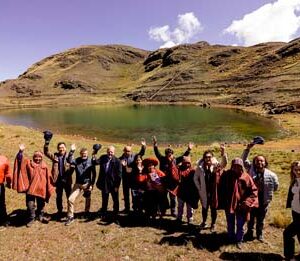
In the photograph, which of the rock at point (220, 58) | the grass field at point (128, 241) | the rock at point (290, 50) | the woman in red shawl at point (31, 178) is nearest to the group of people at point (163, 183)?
the woman in red shawl at point (31, 178)

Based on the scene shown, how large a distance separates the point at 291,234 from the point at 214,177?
2.45 metres

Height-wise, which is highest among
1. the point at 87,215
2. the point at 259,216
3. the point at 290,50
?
the point at 290,50

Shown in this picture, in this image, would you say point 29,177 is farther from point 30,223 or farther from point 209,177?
point 209,177

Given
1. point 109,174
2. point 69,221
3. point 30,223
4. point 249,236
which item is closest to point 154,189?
point 109,174

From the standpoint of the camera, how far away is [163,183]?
39.2 feet

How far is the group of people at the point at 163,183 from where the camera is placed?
398 inches

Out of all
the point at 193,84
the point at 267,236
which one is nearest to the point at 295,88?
the point at 193,84

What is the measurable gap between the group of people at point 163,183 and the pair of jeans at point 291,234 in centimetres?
110

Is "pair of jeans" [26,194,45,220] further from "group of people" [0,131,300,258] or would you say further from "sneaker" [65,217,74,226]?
"sneaker" [65,217,74,226]

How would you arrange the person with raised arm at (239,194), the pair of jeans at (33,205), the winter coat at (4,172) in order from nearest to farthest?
the person with raised arm at (239,194) < the winter coat at (4,172) < the pair of jeans at (33,205)

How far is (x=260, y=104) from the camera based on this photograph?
346 ft

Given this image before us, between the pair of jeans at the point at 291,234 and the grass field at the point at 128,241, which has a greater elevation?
the pair of jeans at the point at 291,234

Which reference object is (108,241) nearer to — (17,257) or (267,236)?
(17,257)

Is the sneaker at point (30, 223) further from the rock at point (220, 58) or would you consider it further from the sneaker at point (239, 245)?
the rock at point (220, 58)
